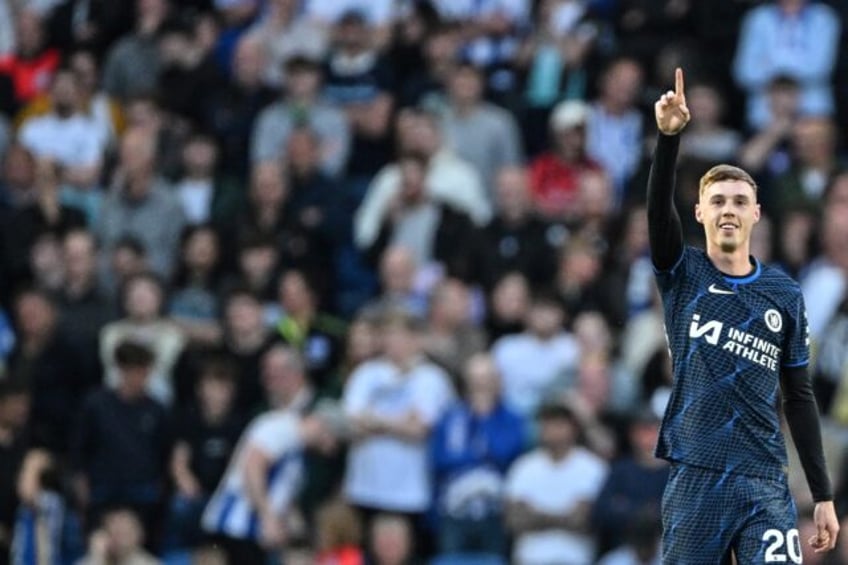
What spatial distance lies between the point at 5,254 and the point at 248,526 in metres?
4.38

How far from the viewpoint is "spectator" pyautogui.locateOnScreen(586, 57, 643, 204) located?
56.1 ft

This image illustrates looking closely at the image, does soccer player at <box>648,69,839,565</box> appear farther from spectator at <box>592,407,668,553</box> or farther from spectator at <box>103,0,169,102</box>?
spectator at <box>103,0,169,102</box>

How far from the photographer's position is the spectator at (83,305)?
16719 millimetres

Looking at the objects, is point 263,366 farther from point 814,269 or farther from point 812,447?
point 812,447

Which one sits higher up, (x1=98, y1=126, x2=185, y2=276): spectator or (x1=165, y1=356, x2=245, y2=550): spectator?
(x1=98, y1=126, x2=185, y2=276): spectator

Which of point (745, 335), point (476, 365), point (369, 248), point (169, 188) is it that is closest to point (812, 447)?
point (745, 335)

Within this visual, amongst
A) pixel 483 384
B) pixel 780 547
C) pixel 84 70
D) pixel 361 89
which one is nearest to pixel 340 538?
pixel 483 384

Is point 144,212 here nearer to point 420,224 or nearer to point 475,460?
point 420,224

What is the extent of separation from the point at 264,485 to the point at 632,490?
2.66 meters

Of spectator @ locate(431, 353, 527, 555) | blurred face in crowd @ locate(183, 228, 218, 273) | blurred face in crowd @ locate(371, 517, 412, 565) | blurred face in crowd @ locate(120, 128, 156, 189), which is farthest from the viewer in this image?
blurred face in crowd @ locate(120, 128, 156, 189)

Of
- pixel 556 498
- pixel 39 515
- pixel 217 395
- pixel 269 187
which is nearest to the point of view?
pixel 556 498

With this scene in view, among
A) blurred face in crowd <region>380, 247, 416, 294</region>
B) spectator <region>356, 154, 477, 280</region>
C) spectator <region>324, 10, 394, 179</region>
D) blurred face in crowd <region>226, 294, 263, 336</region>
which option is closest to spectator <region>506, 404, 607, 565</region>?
blurred face in crowd <region>380, 247, 416, 294</region>

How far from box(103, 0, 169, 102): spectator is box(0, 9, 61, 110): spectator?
2.29ft

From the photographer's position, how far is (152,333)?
16.4 metres
